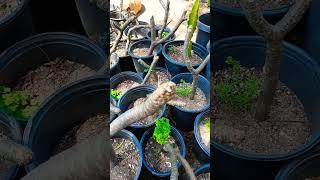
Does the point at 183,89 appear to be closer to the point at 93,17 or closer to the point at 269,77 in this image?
the point at 269,77

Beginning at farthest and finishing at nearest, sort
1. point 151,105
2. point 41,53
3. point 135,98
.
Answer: point 41,53
point 135,98
point 151,105

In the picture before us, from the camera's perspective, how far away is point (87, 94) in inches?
24.8

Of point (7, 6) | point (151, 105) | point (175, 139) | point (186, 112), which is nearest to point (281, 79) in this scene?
point (186, 112)

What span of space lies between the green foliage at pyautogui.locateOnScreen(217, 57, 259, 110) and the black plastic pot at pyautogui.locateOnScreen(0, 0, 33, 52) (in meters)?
0.55

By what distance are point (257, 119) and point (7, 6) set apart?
2.78 ft

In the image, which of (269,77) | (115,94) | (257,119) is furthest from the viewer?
(257,119)

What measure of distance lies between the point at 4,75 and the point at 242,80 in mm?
655

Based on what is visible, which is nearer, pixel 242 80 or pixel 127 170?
pixel 127 170

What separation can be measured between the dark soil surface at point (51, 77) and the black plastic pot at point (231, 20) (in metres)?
0.31

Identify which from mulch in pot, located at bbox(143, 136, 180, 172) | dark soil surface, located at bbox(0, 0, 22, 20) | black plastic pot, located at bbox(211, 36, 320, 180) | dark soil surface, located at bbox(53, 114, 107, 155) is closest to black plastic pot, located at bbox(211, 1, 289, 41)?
black plastic pot, located at bbox(211, 36, 320, 180)

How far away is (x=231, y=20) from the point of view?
0.64m

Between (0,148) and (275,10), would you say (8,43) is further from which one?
(275,10)

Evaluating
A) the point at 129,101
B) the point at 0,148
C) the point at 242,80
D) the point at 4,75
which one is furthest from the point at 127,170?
the point at 4,75

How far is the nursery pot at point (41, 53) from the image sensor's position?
2.63 ft
